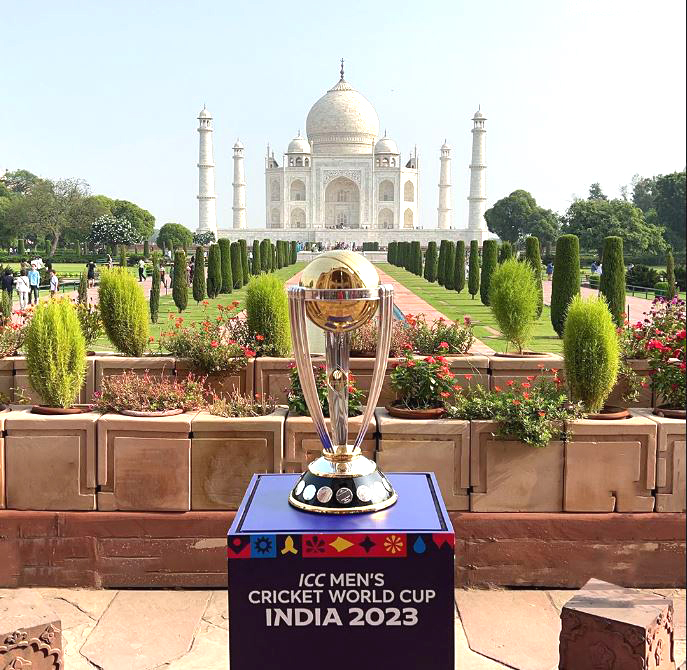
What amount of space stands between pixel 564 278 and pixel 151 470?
850 centimetres

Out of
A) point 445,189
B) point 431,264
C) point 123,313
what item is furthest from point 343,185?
point 123,313

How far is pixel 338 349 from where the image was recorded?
2.26 m

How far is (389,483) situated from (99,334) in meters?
3.73

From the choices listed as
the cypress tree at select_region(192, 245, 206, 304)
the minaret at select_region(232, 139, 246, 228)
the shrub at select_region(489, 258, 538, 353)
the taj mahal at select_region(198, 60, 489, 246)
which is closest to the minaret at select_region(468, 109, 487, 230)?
the taj mahal at select_region(198, 60, 489, 246)

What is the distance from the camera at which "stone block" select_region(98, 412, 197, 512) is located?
11.5ft

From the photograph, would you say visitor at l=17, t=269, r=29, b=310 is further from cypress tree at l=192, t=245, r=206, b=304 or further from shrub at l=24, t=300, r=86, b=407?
shrub at l=24, t=300, r=86, b=407

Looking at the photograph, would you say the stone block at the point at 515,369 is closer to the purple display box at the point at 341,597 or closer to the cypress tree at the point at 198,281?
the purple display box at the point at 341,597

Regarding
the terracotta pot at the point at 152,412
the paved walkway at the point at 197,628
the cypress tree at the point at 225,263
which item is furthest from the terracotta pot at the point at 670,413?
the cypress tree at the point at 225,263

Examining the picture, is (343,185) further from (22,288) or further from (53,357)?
(53,357)

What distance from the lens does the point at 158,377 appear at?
454 centimetres

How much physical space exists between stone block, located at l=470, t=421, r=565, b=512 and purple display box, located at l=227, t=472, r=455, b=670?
1.53 metres

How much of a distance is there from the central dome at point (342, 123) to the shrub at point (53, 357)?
55.2m

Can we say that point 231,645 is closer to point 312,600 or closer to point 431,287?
point 312,600

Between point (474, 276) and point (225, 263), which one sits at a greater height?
point (225, 263)
